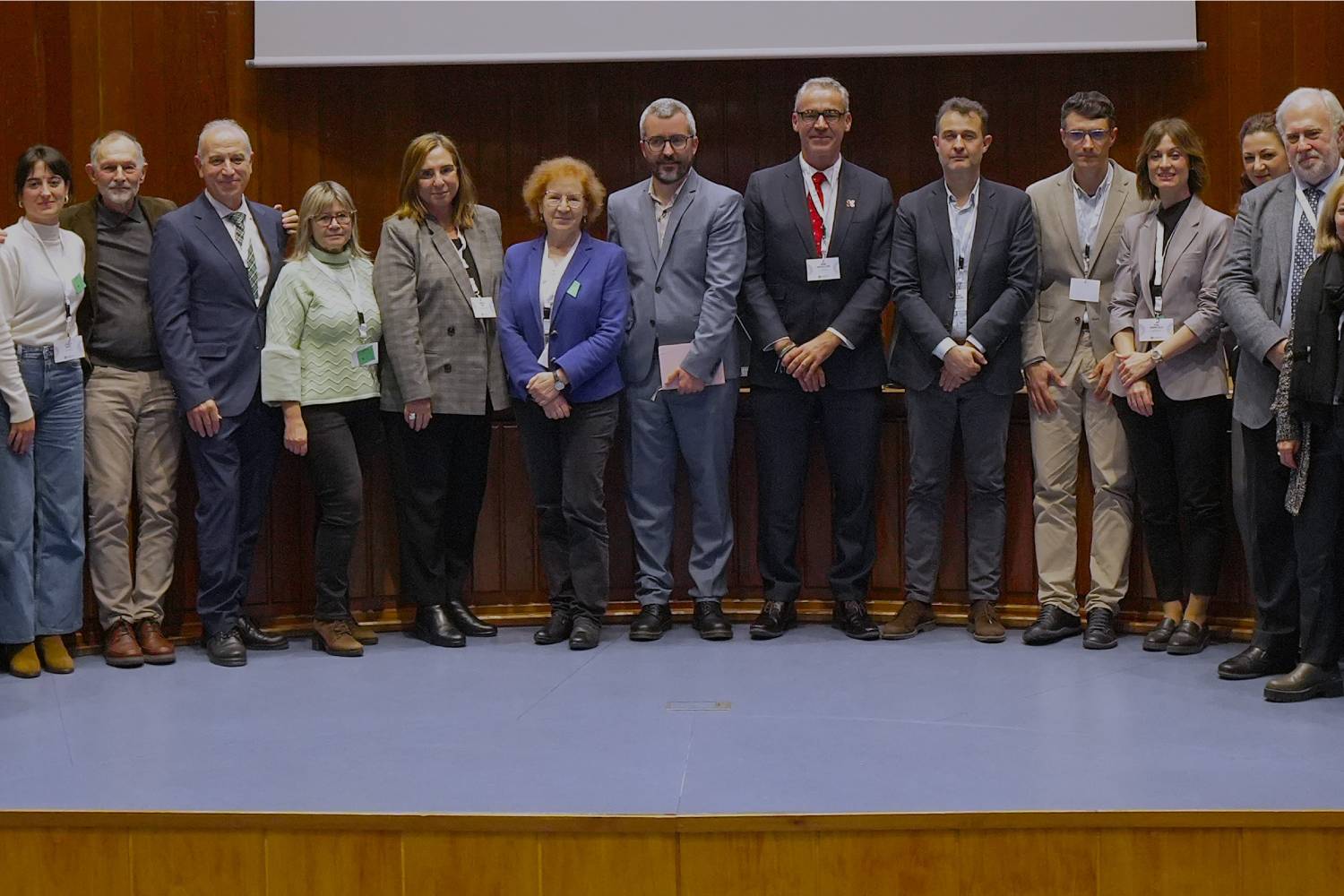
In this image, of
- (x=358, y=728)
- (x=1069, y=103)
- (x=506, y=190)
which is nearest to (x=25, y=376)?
(x=358, y=728)

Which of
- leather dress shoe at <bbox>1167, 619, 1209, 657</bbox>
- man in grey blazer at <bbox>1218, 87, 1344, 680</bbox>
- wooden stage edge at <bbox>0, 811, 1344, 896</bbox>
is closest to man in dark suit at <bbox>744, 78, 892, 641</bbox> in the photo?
leather dress shoe at <bbox>1167, 619, 1209, 657</bbox>

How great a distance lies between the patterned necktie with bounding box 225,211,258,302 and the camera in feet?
13.6

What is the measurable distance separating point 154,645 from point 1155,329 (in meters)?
2.83

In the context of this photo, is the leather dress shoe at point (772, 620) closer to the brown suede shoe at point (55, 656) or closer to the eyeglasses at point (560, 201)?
the eyeglasses at point (560, 201)

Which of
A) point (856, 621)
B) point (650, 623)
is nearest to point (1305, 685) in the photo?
point (856, 621)

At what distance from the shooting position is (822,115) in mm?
4227

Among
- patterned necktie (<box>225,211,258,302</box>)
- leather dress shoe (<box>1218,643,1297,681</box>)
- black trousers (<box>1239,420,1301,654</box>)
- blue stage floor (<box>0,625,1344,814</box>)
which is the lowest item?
blue stage floor (<box>0,625,1344,814</box>)

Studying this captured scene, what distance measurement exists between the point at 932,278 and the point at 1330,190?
113cm

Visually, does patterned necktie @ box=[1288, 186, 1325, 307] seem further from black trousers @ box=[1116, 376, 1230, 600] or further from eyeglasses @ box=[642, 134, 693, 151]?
eyeglasses @ box=[642, 134, 693, 151]

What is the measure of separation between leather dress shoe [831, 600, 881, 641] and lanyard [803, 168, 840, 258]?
3.32ft

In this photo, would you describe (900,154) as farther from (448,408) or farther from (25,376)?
(25,376)

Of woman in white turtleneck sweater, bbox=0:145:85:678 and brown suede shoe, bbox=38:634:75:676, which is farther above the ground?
woman in white turtleneck sweater, bbox=0:145:85:678

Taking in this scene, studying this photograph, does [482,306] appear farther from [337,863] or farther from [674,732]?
[337,863]

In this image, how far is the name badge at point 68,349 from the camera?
12.7ft
